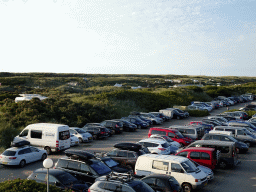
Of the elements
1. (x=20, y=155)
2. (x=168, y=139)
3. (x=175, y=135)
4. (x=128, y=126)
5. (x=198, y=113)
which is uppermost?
(x=175, y=135)

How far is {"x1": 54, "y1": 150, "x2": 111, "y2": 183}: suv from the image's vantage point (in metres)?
12.6

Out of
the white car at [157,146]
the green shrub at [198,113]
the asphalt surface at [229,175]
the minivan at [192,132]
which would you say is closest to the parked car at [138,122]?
the minivan at [192,132]

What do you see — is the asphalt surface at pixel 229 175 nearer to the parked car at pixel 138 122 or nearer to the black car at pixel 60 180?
the black car at pixel 60 180

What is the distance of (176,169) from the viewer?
13.0 metres

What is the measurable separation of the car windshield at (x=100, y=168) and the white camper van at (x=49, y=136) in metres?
6.98

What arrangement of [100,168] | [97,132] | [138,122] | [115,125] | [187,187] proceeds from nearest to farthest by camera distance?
[187,187], [100,168], [97,132], [115,125], [138,122]

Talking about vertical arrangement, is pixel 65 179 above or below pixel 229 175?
→ above

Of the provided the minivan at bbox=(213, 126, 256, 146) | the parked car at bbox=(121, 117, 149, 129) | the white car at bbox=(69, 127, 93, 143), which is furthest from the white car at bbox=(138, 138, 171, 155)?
the parked car at bbox=(121, 117, 149, 129)

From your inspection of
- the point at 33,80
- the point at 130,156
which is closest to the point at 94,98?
the point at 130,156

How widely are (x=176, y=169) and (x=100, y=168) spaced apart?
3.87m

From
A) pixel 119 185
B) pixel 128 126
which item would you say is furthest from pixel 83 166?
pixel 128 126

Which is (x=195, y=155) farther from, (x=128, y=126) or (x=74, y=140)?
(x=128, y=126)

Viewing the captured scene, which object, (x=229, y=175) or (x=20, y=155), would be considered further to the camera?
(x=20, y=155)

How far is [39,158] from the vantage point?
17.7 meters
